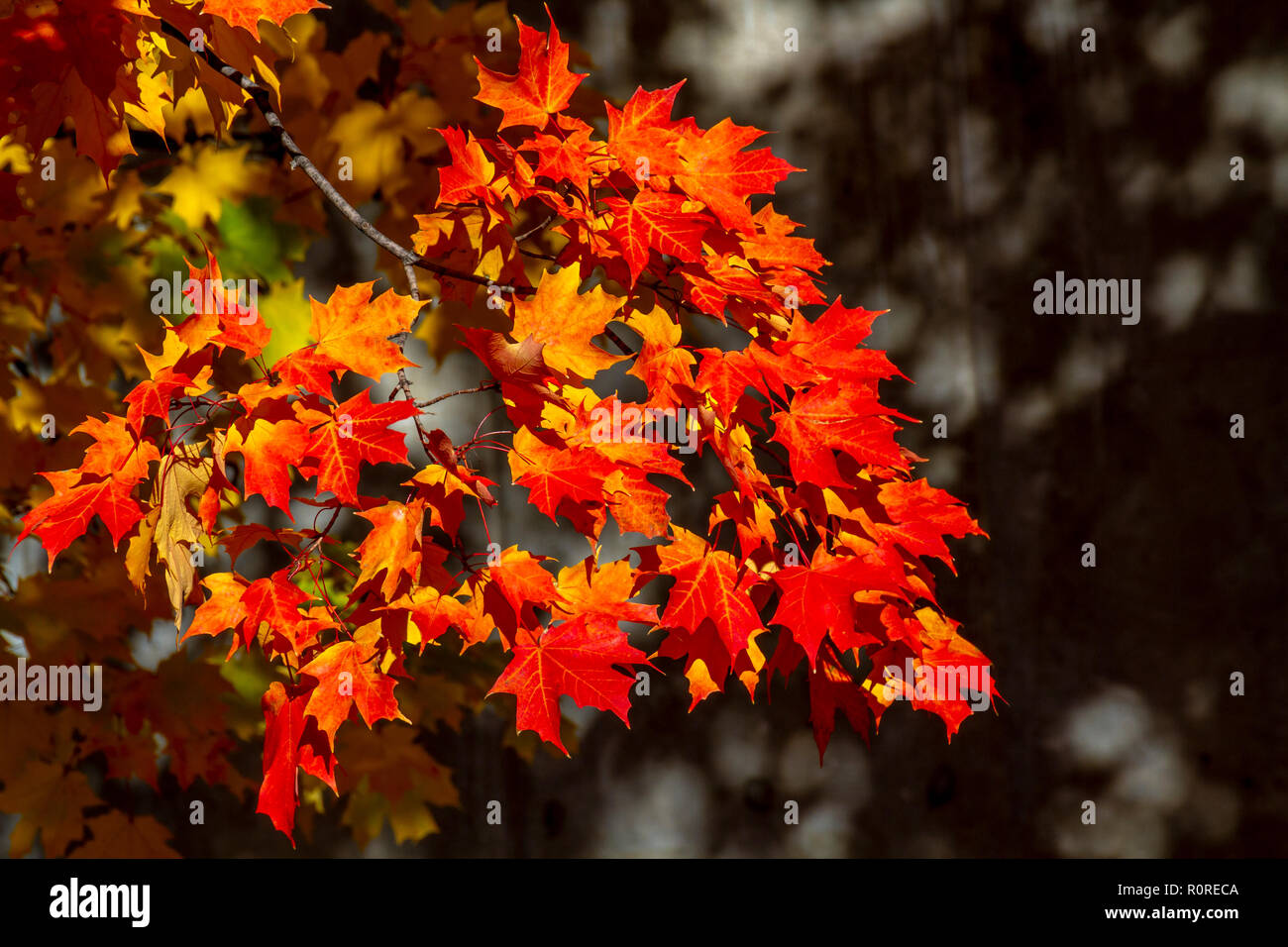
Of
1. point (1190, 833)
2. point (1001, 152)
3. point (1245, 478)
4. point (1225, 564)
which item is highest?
point (1001, 152)

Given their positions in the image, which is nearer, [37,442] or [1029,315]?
[37,442]

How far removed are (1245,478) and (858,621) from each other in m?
1.93

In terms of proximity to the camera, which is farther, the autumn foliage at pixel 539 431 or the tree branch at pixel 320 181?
the tree branch at pixel 320 181

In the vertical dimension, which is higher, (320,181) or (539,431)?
(320,181)

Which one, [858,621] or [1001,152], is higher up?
[1001,152]

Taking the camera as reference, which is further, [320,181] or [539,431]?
[320,181]

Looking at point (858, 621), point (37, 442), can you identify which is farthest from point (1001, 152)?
point (37, 442)

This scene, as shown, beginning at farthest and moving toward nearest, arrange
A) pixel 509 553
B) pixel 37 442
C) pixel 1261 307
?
1. pixel 1261 307
2. pixel 37 442
3. pixel 509 553

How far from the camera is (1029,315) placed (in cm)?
270

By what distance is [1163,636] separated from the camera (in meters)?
2.69

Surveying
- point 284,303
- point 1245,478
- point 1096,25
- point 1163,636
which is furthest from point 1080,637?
point 284,303

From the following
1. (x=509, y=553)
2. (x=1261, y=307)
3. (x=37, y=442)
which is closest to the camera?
(x=509, y=553)

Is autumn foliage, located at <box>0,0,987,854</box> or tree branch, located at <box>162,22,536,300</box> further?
tree branch, located at <box>162,22,536,300</box>

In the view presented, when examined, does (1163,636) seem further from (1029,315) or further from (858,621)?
(858,621)
